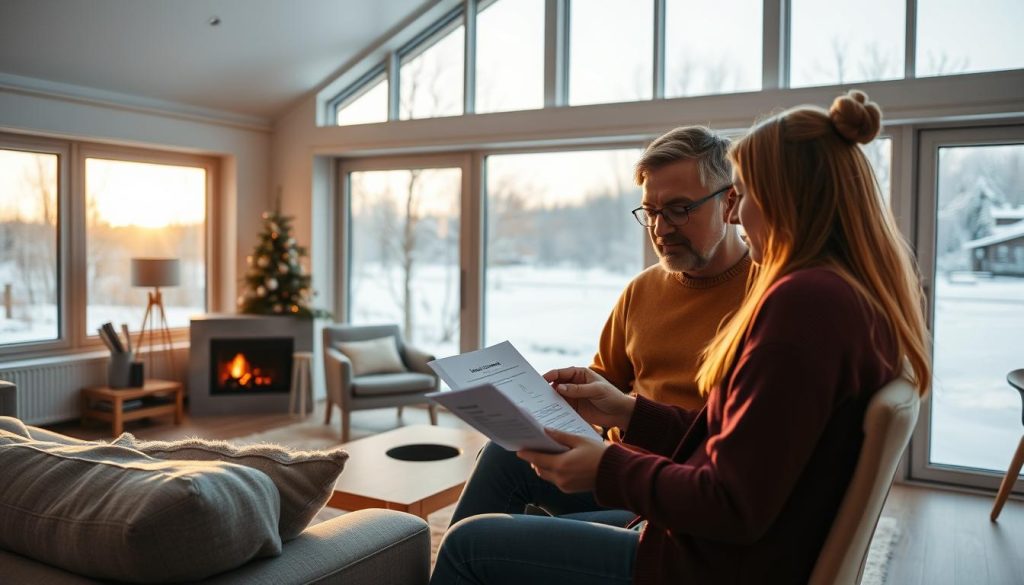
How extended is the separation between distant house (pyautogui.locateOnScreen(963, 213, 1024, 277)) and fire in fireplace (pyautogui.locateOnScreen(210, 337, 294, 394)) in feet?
15.2

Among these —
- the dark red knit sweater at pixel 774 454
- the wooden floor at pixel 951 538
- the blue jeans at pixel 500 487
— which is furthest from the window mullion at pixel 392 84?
the dark red knit sweater at pixel 774 454

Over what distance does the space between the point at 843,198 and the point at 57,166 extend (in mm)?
6006

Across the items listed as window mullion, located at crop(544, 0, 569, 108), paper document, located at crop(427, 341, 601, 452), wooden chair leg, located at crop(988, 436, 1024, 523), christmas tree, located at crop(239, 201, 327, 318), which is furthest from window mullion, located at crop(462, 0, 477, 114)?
paper document, located at crop(427, 341, 601, 452)

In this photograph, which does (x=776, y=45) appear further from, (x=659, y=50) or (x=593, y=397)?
(x=593, y=397)

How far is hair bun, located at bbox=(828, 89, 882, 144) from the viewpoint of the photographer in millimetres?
1259

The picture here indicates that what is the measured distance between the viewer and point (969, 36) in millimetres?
4652

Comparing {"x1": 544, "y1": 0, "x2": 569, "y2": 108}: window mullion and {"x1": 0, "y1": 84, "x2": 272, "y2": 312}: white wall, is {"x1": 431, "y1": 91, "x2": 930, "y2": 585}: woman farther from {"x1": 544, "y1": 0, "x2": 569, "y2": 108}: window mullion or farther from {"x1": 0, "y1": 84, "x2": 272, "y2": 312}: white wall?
{"x1": 0, "y1": 84, "x2": 272, "y2": 312}: white wall

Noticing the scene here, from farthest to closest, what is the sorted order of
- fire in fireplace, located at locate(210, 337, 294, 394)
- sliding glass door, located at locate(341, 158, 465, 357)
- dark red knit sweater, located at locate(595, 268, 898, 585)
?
1. sliding glass door, located at locate(341, 158, 465, 357)
2. fire in fireplace, located at locate(210, 337, 294, 394)
3. dark red knit sweater, located at locate(595, 268, 898, 585)

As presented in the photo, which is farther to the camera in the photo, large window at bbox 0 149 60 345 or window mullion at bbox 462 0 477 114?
window mullion at bbox 462 0 477 114

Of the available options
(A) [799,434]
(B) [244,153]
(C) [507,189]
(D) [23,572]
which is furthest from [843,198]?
(B) [244,153]

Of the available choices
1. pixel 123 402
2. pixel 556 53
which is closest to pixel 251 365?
pixel 123 402

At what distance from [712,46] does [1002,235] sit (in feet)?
6.49

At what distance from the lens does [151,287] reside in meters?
6.32

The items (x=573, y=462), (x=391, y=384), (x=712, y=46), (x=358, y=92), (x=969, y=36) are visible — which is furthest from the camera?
(x=358, y=92)
